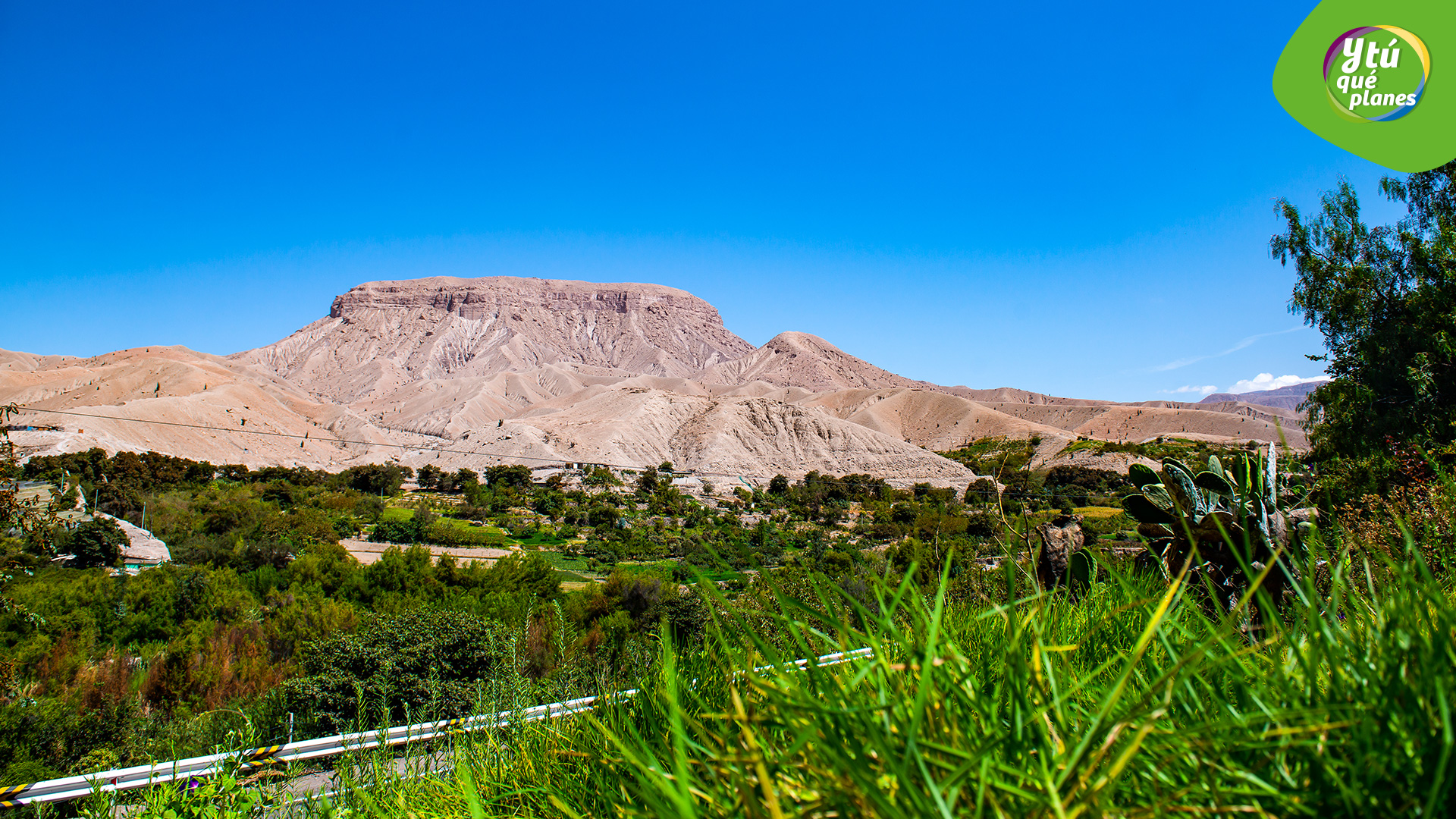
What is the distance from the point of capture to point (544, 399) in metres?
113

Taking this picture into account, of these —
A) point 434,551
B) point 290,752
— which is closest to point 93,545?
point 434,551

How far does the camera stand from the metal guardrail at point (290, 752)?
7.84ft

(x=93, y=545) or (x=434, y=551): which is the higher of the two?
(x=93, y=545)

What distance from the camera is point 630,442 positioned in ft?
220

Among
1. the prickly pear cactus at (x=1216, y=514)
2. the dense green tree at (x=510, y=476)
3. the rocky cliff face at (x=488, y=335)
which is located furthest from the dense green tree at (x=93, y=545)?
the rocky cliff face at (x=488, y=335)

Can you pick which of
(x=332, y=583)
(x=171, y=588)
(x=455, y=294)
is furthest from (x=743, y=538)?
(x=455, y=294)

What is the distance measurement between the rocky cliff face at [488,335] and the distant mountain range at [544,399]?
0.49 m

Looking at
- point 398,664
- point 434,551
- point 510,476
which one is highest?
point 510,476

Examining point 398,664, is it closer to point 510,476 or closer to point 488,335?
point 510,476

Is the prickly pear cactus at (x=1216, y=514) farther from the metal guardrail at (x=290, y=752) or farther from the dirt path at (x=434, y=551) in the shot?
the dirt path at (x=434, y=551)

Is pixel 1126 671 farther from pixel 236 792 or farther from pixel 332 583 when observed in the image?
pixel 332 583

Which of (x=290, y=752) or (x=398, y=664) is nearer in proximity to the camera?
(x=290, y=752)

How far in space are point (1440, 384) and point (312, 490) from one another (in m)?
54.6

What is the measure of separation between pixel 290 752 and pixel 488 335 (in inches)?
6038
